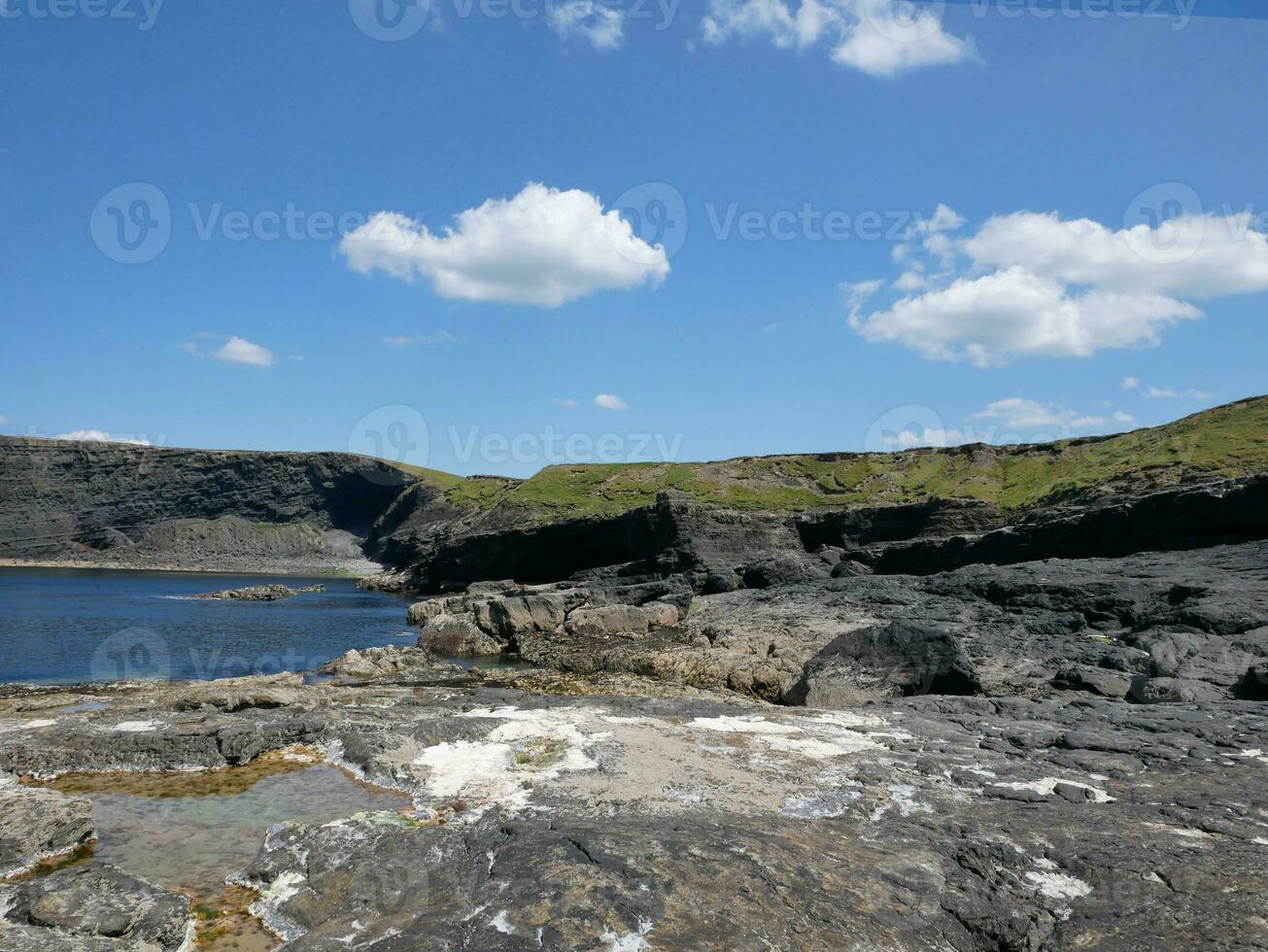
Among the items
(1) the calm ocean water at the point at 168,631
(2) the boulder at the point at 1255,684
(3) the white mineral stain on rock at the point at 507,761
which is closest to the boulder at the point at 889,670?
(2) the boulder at the point at 1255,684

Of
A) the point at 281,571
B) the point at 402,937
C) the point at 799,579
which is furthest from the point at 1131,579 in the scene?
the point at 281,571

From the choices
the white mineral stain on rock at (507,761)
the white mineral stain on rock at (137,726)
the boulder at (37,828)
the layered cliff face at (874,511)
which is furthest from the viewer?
the layered cliff face at (874,511)

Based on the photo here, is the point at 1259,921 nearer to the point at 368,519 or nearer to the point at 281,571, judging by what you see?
the point at 281,571

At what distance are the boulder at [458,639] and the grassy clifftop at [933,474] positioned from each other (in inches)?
1813

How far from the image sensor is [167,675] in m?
→ 32.7

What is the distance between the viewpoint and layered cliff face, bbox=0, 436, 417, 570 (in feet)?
430

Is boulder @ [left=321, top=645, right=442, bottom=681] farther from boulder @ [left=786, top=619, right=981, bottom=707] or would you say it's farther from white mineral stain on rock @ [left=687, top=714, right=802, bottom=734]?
white mineral stain on rock @ [left=687, top=714, right=802, bottom=734]

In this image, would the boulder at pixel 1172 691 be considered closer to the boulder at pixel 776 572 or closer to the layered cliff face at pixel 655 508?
the layered cliff face at pixel 655 508

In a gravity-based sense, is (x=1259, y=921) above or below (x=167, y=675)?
above

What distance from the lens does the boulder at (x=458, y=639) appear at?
41312mm

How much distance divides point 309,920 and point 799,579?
1887 inches

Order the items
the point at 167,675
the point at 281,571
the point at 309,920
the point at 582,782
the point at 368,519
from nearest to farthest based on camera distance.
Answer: the point at 309,920 → the point at 582,782 → the point at 167,675 → the point at 281,571 → the point at 368,519

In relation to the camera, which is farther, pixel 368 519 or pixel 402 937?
pixel 368 519

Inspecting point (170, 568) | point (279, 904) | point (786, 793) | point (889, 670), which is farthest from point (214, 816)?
point (170, 568)
